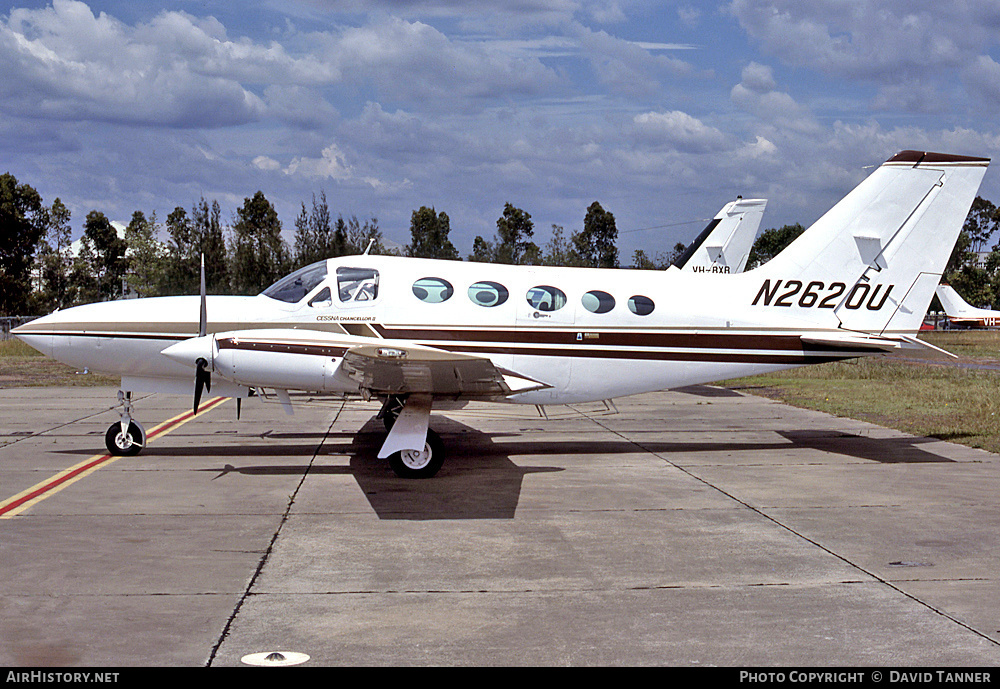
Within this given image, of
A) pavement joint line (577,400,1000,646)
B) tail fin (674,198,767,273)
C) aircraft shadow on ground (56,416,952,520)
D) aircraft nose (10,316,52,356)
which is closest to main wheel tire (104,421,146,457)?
aircraft shadow on ground (56,416,952,520)

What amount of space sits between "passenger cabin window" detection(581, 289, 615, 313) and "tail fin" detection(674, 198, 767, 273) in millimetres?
13801

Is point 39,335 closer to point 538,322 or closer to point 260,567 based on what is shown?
point 260,567

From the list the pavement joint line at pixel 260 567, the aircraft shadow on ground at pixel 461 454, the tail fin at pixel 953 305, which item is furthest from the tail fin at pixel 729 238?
the tail fin at pixel 953 305

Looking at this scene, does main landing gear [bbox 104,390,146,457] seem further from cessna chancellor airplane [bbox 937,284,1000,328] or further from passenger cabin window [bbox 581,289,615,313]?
cessna chancellor airplane [bbox 937,284,1000,328]

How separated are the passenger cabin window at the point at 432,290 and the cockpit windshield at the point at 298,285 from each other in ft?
4.14

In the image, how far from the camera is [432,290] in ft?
39.3

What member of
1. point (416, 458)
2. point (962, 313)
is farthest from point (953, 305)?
point (416, 458)

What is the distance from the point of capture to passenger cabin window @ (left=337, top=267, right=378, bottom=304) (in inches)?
466

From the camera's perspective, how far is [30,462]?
12.0m

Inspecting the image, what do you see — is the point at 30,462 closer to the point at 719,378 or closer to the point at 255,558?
the point at 255,558

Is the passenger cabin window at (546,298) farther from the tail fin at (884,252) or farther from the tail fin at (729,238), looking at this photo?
the tail fin at (729,238)

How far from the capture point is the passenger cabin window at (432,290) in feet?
39.2

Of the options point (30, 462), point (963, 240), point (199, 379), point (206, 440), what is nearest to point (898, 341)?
point (199, 379)

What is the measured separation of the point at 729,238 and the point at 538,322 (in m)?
14.7
